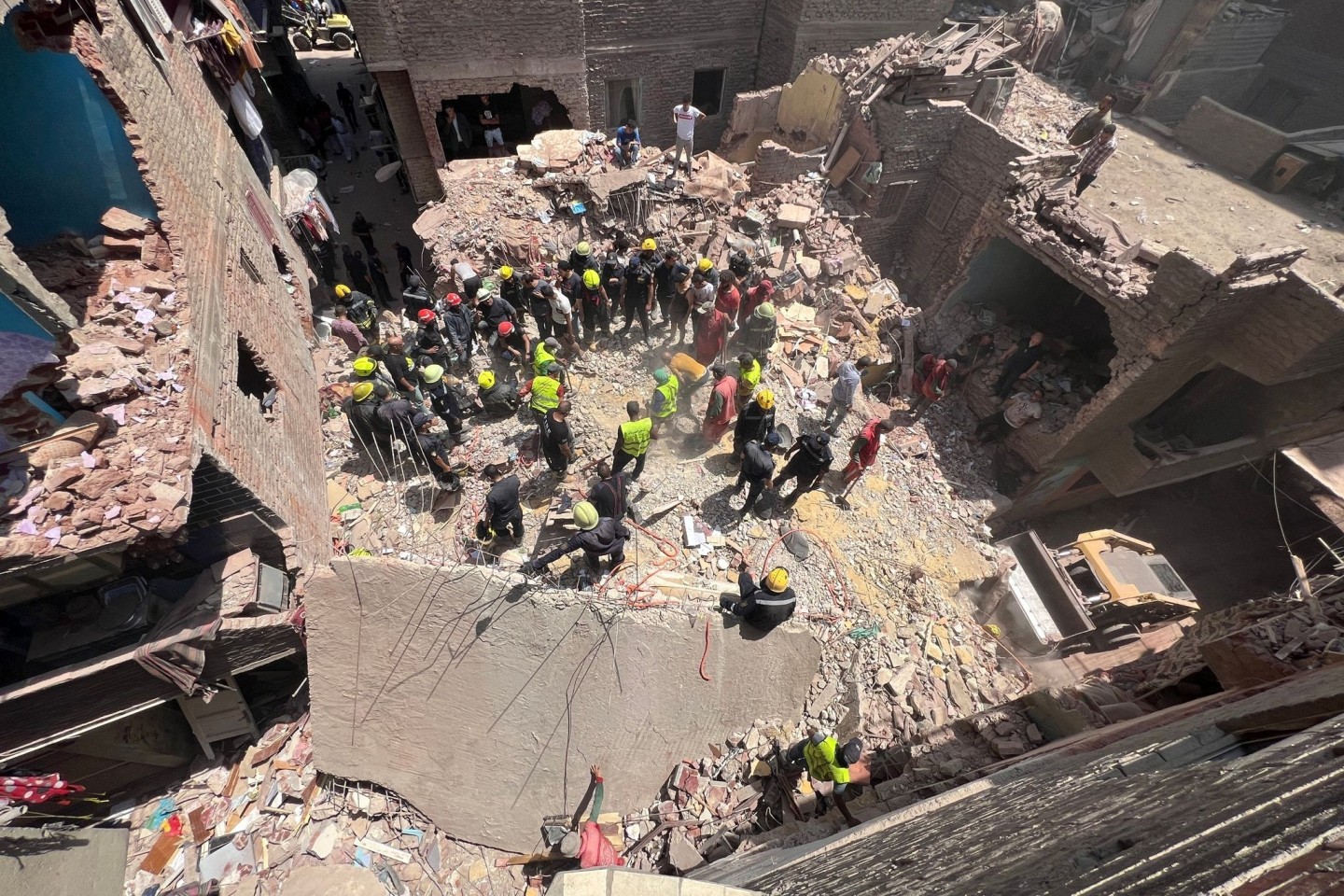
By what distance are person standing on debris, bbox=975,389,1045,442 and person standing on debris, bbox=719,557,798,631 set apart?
6886mm

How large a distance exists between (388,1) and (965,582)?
574 inches

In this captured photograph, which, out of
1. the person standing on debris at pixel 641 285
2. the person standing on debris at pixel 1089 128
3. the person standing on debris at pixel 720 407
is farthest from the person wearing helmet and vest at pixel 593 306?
the person standing on debris at pixel 1089 128

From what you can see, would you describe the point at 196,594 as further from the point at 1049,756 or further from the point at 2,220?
the point at 1049,756

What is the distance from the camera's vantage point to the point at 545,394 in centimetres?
760

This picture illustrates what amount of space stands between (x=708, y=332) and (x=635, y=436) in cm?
309

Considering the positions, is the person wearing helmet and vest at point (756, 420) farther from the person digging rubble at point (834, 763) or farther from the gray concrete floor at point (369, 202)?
the gray concrete floor at point (369, 202)

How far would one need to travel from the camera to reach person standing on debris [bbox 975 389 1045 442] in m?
10.4

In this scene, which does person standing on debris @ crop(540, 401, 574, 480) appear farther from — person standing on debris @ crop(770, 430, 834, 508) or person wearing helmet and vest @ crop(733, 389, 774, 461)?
person standing on debris @ crop(770, 430, 834, 508)

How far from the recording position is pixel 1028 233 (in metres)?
9.87

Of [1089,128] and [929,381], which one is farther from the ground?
[1089,128]

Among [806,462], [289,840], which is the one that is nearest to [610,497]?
[806,462]

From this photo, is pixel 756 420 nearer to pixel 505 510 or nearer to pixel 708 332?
pixel 708 332

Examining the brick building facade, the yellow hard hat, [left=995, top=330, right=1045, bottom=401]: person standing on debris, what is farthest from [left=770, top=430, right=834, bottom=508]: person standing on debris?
the brick building facade

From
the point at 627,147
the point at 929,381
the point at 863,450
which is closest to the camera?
the point at 863,450
